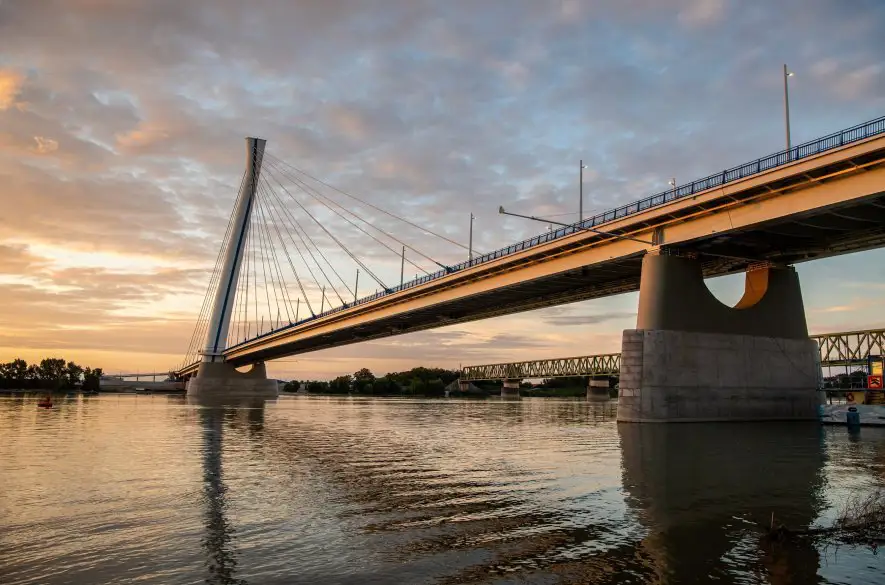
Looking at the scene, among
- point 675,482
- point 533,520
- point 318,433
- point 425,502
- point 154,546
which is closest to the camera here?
point 154,546

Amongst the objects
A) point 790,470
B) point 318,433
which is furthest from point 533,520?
point 318,433

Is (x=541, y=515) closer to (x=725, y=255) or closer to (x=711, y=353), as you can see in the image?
(x=711, y=353)

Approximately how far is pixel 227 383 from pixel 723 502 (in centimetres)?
12188

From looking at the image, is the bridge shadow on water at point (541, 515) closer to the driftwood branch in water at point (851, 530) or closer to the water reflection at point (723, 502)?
the water reflection at point (723, 502)

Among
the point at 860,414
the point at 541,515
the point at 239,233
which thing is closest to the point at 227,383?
the point at 239,233

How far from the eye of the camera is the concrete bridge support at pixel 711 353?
1661 inches

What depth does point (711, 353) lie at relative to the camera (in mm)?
43844

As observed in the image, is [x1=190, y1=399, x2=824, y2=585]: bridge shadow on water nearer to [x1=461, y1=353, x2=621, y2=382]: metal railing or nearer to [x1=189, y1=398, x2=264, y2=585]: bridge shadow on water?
[x1=189, y1=398, x2=264, y2=585]: bridge shadow on water

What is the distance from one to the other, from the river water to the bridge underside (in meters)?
16.6

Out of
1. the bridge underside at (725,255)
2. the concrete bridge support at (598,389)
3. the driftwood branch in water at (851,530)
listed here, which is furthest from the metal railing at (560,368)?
the driftwood branch in water at (851,530)

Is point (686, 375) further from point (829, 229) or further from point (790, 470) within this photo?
point (790, 470)

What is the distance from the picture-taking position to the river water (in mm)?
9500

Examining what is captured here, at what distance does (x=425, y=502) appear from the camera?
49.4ft

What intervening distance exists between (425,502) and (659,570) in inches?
262
